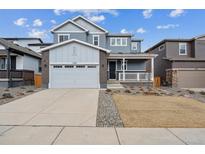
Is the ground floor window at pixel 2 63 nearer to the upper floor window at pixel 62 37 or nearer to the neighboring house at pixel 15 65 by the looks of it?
the neighboring house at pixel 15 65

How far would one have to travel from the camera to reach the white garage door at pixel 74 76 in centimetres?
1953

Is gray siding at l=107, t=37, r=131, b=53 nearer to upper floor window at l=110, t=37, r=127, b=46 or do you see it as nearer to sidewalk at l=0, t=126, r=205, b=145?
upper floor window at l=110, t=37, r=127, b=46

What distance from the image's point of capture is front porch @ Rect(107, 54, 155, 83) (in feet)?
74.5

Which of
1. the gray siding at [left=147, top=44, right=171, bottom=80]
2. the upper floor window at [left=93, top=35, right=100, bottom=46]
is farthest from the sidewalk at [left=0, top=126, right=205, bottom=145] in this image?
the upper floor window at [left=93, top=35, right=100, bottom=46]

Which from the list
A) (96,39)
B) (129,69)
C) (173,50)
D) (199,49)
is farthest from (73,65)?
(199,49)

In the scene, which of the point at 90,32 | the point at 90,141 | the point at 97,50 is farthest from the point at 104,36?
the point at 90,141

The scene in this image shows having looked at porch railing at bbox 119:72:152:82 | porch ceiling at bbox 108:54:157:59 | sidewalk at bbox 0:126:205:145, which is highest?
porch ceiling at bbox 108:54:157:59

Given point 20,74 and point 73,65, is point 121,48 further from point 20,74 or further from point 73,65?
point 20,74

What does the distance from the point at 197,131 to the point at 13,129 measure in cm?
541

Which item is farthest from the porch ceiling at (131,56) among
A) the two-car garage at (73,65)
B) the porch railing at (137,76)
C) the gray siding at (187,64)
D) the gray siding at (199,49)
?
the gray siding at (199,49)

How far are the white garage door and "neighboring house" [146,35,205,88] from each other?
917cm

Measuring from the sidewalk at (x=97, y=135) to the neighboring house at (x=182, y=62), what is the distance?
17.3 meters

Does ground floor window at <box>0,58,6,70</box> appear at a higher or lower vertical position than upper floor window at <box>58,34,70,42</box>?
lower
